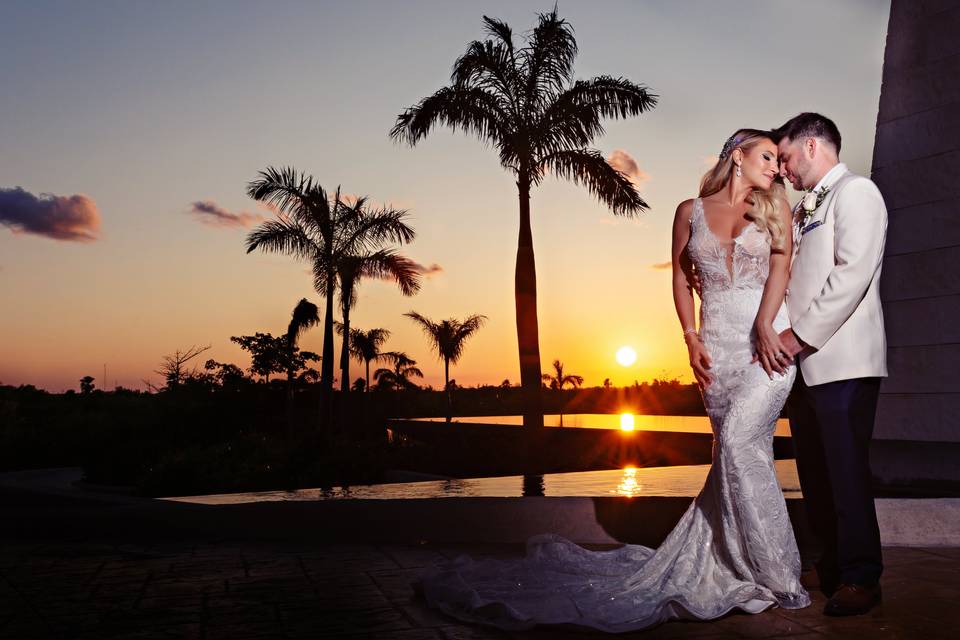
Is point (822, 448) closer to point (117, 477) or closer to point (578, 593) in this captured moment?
point (578, 593)

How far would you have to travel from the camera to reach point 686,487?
6.84 m

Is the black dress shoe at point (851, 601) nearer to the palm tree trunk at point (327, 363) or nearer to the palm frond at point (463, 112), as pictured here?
the palm frond at point (463, 112)

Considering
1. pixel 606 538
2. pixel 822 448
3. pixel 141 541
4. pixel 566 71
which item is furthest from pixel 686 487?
pixel 566 71

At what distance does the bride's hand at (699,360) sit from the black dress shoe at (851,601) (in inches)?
42.4

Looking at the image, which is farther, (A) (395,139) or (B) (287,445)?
(A) (395,139)

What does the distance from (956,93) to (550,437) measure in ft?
38.8

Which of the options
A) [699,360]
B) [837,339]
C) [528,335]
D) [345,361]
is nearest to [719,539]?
[699,360]

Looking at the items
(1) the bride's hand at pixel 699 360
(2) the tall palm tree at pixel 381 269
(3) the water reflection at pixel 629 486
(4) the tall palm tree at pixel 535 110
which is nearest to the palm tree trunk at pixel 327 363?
(2) the tall palm tree at pixel 381 269

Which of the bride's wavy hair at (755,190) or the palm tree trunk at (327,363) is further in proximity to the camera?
the palm tree trunk at (327,363)

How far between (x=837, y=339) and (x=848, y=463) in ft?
1.78

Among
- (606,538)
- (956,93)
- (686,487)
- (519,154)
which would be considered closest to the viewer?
(606,538)

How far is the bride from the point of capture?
4.04 m

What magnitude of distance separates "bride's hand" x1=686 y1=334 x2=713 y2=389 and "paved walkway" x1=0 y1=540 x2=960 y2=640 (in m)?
1.08

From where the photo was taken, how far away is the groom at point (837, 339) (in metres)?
3.92
